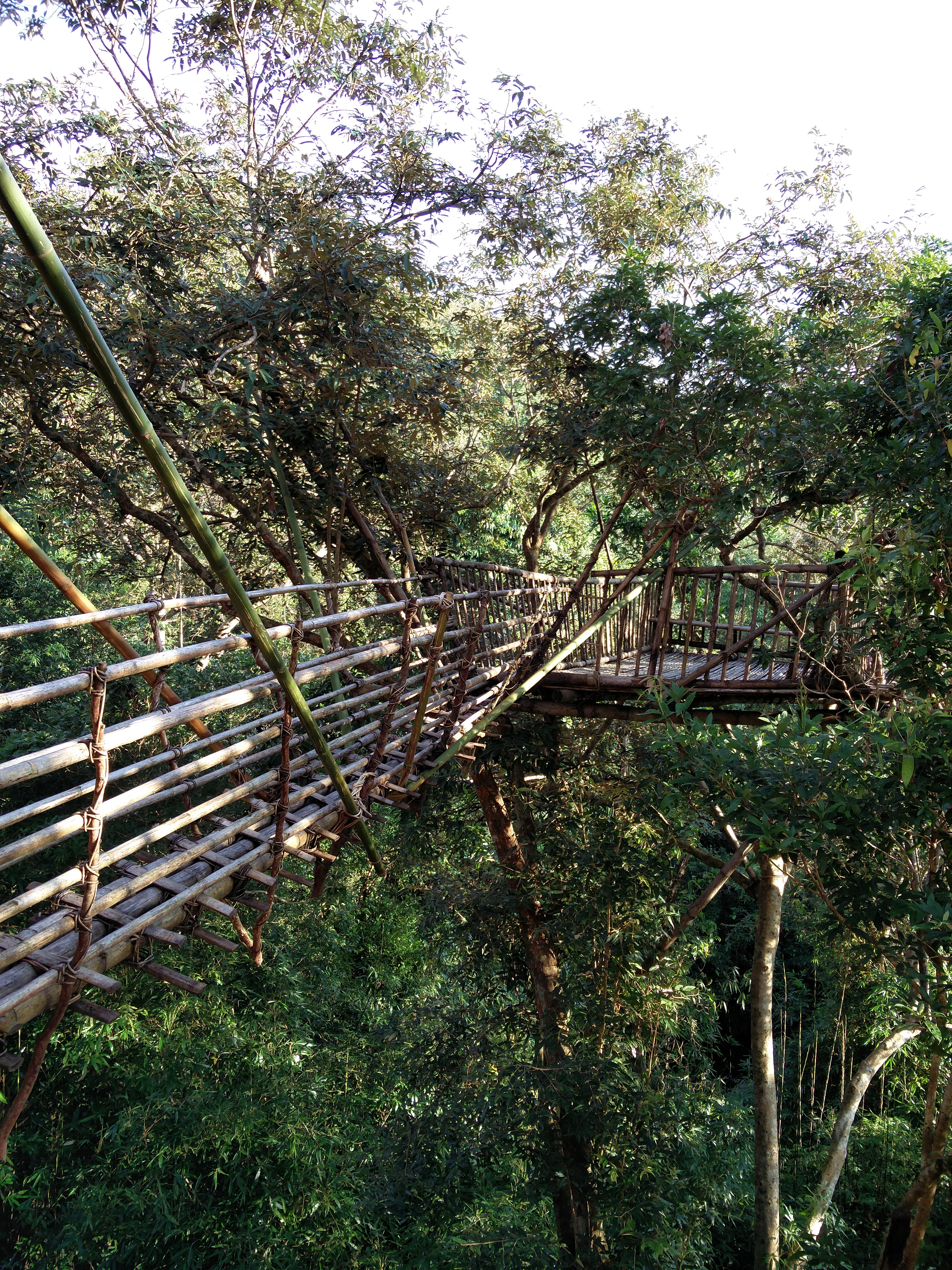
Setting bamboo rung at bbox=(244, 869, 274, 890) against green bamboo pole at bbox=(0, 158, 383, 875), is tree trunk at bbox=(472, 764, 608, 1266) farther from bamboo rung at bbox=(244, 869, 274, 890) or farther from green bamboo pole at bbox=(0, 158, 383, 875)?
green bamboo pole at bbox=(0, 158, 383, 875)

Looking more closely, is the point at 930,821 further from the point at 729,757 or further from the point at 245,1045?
the point at 245,1045

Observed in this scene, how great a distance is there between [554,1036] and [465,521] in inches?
110

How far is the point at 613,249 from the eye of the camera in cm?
460

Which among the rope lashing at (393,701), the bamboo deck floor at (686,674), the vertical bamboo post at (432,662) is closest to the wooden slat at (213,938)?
the rope lashing at (393,701)

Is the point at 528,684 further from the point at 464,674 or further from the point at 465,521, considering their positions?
the point at 465,521

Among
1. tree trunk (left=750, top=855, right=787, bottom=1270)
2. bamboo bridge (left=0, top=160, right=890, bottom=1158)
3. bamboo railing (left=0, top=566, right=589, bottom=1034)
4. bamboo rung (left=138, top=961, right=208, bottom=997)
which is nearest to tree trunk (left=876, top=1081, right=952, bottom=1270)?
tree trunk (left=750, top=855, right=787, bottom=1270)

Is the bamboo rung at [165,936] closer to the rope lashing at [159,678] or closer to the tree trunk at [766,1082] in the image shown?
the rope lashing at [159,678]

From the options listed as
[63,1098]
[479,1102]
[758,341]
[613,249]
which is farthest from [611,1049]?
[613,249]

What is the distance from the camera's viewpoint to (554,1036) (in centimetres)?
374

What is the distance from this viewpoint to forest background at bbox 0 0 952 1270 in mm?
2914

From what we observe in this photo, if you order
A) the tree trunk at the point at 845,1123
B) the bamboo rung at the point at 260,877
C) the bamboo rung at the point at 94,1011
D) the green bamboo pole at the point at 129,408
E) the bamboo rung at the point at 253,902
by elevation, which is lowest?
the tree trunk at the point at 845,1123

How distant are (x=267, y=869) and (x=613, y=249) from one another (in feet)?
13.3

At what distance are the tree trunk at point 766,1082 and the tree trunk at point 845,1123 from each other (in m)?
0.30

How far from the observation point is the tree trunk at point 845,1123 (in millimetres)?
4078
